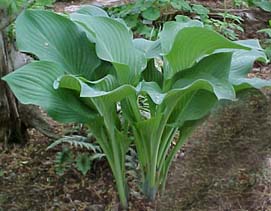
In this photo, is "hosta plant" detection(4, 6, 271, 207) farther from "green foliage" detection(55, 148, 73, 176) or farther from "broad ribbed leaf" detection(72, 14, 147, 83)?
"green foliage" detection(55, 148, 73, 176)

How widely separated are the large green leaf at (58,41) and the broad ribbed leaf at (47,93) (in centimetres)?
10

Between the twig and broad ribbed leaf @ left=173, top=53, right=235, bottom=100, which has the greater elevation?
the twig

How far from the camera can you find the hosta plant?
1996mm

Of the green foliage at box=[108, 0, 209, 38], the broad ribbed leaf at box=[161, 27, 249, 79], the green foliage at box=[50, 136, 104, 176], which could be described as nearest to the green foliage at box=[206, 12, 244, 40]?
the green foliage at box=[108, 0, 209, 38]

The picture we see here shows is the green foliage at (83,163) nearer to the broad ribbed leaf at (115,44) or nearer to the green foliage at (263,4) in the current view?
the broad ribbed leaf at (115,44)

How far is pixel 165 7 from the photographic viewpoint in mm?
4363

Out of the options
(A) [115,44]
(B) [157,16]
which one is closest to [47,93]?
(A) [115,44]

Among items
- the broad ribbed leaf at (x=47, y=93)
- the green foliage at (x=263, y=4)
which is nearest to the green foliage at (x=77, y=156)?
the broad ribbed leaf at (x=47, y=93)

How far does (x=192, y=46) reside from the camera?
2.00 metres

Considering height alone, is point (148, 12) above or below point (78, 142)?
below

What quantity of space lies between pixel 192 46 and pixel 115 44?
1.01 ft

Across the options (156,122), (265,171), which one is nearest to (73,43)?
(156,122)

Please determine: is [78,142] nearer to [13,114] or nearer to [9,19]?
[13,114]

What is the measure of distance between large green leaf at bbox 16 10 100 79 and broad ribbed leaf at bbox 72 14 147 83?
13 cm
